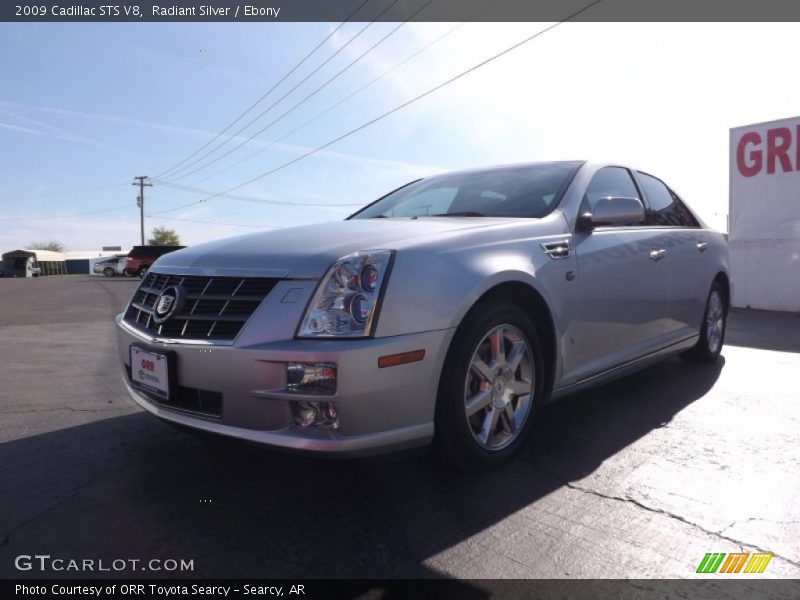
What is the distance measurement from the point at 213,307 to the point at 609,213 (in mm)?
2102

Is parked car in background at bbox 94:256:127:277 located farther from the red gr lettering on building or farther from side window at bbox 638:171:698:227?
side window at bbox 638:171:698:227

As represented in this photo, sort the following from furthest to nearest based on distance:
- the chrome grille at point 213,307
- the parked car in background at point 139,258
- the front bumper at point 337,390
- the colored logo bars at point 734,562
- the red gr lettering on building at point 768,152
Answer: the parked car in background at point 139,258
the red gr lettering on building at point 768,152
the chrome grille at point 213,307
the front bumper at point 337,390
the colored logo bars at point 734,562

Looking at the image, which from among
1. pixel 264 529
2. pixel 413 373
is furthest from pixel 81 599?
pixel 413 373

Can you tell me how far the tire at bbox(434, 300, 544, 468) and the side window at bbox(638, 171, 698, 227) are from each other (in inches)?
70.0

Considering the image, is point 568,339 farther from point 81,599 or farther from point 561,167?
point 81,599

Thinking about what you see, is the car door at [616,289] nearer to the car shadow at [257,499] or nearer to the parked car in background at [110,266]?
the car shadow at [257,499]

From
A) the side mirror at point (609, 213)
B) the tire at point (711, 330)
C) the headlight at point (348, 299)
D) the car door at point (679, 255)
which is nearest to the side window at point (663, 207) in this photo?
the car door at point (679, 255)

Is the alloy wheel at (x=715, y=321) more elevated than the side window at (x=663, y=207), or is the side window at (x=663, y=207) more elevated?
the side window at (x=663, y=207)

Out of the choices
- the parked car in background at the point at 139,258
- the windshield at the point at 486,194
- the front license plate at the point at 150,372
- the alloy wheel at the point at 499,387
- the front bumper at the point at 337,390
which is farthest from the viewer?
the parked car in background at the point at 139,258

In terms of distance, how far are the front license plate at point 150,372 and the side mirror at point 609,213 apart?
221 cm

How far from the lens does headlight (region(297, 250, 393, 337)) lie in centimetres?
226

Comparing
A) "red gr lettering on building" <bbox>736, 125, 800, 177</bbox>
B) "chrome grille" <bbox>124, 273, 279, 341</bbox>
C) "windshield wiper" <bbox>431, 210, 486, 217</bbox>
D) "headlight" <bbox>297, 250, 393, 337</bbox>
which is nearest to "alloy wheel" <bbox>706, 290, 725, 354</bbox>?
"windshield wiper" <bbox>431, 210, 486, 217</bbox>

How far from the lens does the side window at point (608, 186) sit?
357 cm

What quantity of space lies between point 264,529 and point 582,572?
110cm
